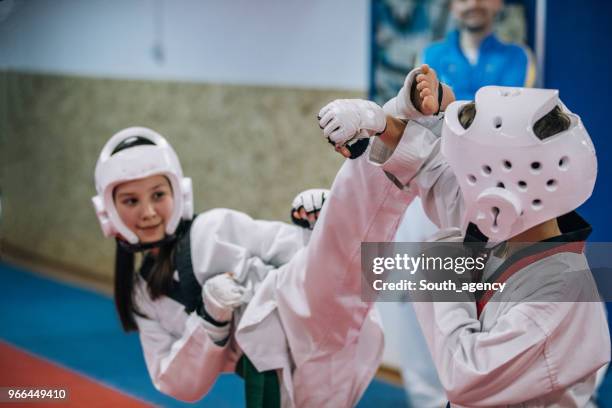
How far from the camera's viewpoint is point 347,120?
1759 mm

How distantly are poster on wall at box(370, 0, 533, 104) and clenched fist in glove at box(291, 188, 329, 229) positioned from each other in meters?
1.85

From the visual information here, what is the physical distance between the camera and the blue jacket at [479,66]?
3389 millimetres

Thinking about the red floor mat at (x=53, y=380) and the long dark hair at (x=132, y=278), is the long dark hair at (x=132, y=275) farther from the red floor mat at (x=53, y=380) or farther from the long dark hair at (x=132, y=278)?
the red floor mat at (x=53, y=380)

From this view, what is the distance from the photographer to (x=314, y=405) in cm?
239

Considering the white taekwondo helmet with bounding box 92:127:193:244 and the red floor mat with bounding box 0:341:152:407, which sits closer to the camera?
the white taekwondo helmet with bounding box 92:127:193:244

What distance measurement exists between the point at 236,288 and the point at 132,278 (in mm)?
447

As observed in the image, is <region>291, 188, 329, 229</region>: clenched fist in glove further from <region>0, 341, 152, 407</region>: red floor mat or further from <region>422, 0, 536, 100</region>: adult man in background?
<region>0, 341, 152, 407</region>: red floor mat

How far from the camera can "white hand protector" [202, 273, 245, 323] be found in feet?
7.61

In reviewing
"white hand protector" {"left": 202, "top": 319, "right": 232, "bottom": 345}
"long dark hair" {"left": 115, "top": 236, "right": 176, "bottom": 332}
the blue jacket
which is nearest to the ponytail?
"long dark hair" {"left": 115, "top": 236, "right": 176, "bottom": 332}

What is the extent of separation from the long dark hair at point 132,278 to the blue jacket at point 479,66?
52.5 inches

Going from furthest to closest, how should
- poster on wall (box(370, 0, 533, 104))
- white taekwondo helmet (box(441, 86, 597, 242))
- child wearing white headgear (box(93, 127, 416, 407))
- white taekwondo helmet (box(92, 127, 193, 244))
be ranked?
poster on wall (box(370, 0, 533, 104)), white taekwondo helmet (box(92, 127, 193, 244)), child wearing white headgear (box(93, 127, 416, 407)), white taekwondo helmet (box(441, 86, 597, 242))

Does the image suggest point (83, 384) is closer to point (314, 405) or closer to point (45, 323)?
point (45, 323)

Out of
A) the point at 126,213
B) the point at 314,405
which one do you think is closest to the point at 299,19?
the point at 126,213

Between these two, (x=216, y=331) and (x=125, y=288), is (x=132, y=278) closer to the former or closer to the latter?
(x=125, y=288)
